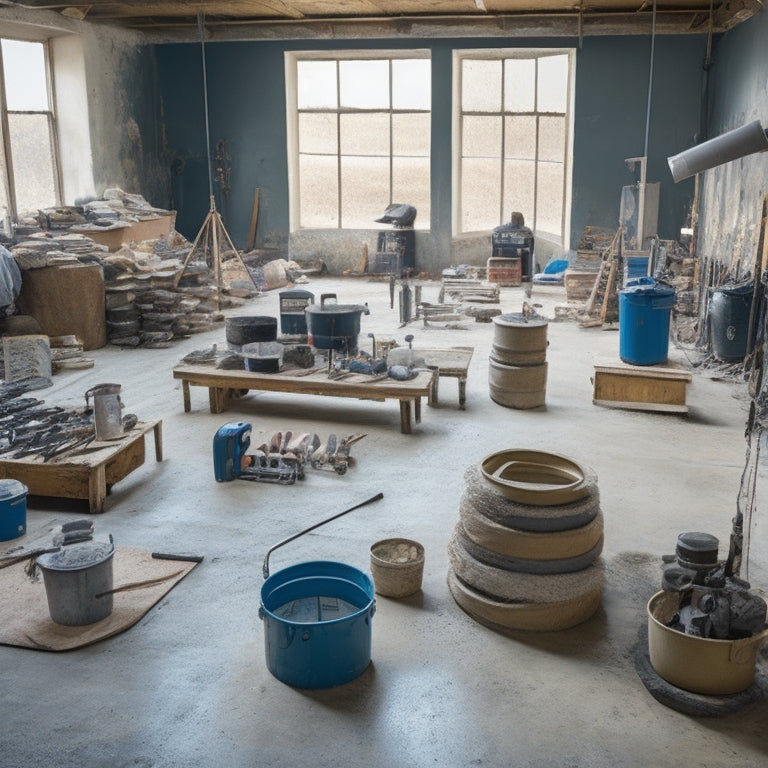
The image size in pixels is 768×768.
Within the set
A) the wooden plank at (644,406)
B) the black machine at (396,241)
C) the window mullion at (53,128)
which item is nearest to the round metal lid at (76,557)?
the wooden plank at (644,406)

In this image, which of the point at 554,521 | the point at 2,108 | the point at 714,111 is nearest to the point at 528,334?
the point at 554,521

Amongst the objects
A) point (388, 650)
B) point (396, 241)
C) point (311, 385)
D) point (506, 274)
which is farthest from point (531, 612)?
point (396, 241)

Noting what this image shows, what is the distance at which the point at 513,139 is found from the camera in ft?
54.1

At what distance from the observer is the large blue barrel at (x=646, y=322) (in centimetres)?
778

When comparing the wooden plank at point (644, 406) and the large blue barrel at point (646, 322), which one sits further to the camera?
the large blue barrel at point (646, 322)

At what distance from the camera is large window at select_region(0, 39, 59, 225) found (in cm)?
1308

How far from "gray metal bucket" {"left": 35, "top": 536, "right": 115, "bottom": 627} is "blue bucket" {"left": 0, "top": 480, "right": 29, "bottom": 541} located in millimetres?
990

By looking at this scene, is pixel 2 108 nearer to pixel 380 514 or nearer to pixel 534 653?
pixel 380 514

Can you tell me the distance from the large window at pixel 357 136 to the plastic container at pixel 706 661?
14009 mm

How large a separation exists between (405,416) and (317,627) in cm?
364

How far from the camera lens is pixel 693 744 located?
3.40m

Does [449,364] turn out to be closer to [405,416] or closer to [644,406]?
[405,416]

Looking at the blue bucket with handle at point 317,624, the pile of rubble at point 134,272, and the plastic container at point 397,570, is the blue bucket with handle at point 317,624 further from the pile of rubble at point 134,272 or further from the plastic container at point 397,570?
the pile of rubble at point 134,272

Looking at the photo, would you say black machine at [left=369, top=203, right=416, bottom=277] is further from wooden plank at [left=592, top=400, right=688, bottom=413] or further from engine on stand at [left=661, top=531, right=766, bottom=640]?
engine on stand at [left=661, top=531, right=766, bottom=640]
